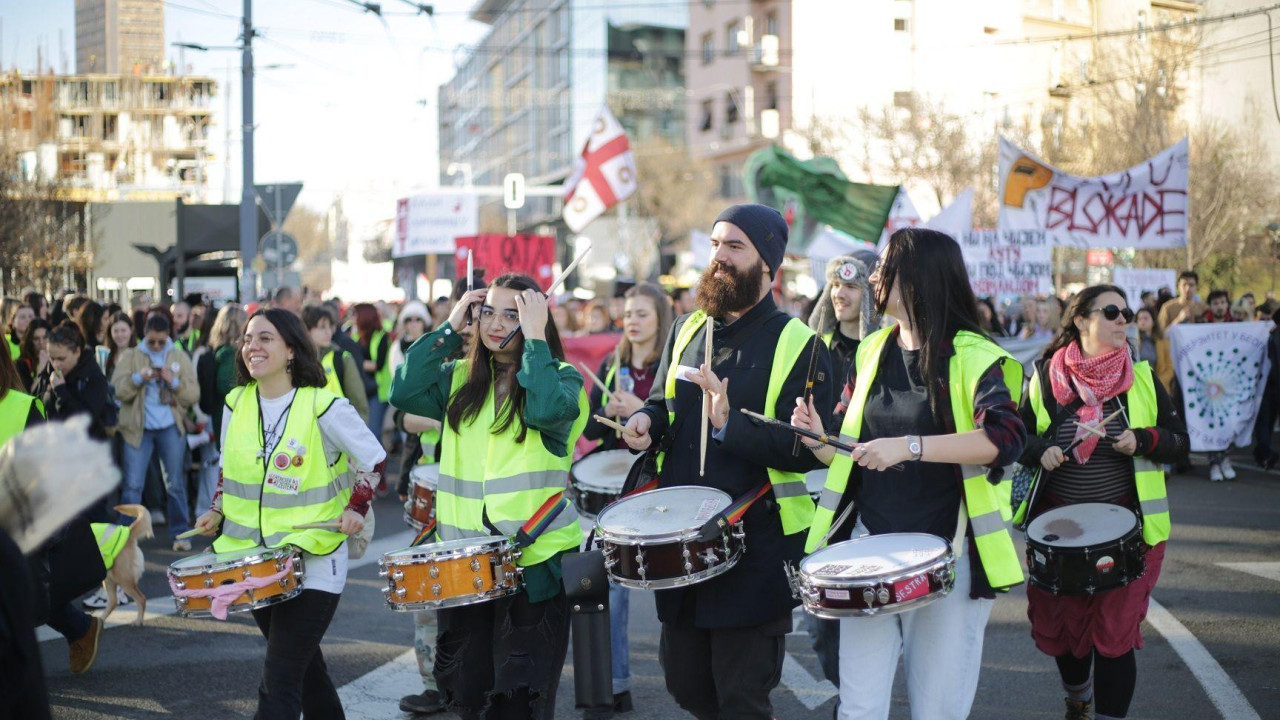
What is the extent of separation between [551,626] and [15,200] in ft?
82.1

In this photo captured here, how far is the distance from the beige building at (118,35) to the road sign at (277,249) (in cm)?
372

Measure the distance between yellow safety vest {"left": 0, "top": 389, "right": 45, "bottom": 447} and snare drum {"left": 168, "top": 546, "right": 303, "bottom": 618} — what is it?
1.27 m

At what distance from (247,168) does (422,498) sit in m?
14.7

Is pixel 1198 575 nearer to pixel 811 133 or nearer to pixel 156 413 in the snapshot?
pixel 156 413

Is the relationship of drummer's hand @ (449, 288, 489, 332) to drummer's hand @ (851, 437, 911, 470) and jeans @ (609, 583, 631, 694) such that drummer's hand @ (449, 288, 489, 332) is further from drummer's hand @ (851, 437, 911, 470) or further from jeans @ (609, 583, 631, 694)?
jeans @ (609, 583, 631, 694)

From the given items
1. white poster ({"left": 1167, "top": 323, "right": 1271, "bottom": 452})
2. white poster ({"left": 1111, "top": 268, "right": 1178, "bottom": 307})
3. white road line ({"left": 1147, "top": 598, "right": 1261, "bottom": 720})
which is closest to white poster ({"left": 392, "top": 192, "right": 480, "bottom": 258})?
white poster ({"left": 1111, "top": 268, "right": 1178, "bottom": 307})

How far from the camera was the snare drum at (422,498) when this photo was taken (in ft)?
18.8

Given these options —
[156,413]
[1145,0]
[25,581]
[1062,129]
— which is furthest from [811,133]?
[25,581]

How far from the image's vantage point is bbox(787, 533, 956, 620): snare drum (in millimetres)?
3629

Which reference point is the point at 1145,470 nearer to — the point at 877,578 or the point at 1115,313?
the point at 1115,313

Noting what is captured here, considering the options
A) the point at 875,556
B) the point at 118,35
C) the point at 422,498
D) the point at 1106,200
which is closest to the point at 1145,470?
the point at 875,556

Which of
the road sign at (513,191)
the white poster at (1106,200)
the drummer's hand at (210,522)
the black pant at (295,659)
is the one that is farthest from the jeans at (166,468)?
the road sign at (513,191)

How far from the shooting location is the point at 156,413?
10594 mm

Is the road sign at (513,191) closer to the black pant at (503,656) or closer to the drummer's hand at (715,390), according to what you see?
the black pant at (503,656)
